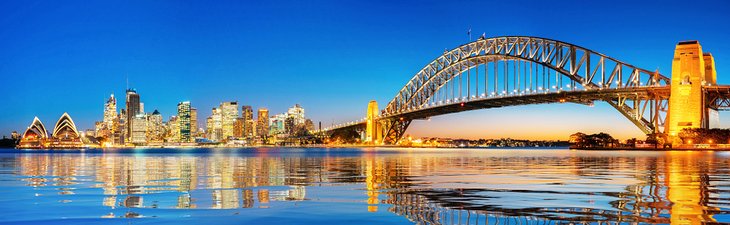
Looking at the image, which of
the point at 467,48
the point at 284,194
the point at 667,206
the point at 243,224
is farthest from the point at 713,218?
the point at 467,48

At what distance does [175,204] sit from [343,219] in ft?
12.5

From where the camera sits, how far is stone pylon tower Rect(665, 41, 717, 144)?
80.8 m

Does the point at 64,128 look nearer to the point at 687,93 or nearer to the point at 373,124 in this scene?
the point at 373,124

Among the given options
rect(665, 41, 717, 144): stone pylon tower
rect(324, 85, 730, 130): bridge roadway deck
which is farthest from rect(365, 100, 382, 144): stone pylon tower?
rect(665, 41, 717, 144): stone pylon tower

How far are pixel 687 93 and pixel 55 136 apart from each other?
163m

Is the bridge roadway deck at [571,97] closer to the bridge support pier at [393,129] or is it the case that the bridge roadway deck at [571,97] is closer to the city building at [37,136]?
the bridge support pier at [393,129]

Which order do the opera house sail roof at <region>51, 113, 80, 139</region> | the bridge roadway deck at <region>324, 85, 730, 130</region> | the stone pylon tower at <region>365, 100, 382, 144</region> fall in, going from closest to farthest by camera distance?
1. the bridge roadway deck at <region>324, 85, 730, 130</region>
2. the stone pylon tower at <region>365, 100, 382, 144</region>
3. the opera house sail roof at <region>51, 113, 80, 139</region>

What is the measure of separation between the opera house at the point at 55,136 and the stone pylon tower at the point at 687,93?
508ft

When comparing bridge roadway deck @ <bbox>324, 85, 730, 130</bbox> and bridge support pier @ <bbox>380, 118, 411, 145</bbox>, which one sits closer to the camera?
bridge roadway deck @ <bbox>324, 85, 730, 130</bbox>

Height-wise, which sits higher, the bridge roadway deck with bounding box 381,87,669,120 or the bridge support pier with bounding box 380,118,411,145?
the bridge roadway deck with bounding box 381,87,669,120

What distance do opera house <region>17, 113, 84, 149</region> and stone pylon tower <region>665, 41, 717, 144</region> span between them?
155 meters

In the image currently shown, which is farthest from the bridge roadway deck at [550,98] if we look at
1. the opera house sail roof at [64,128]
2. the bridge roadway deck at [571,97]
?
the opera house sail roof at [64,128]

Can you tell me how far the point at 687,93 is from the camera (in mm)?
80688

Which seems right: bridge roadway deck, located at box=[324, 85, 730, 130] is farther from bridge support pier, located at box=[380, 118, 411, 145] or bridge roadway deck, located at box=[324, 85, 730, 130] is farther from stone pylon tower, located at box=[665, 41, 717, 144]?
bridge support pier, located at box=[380, 118, 411, 145]
